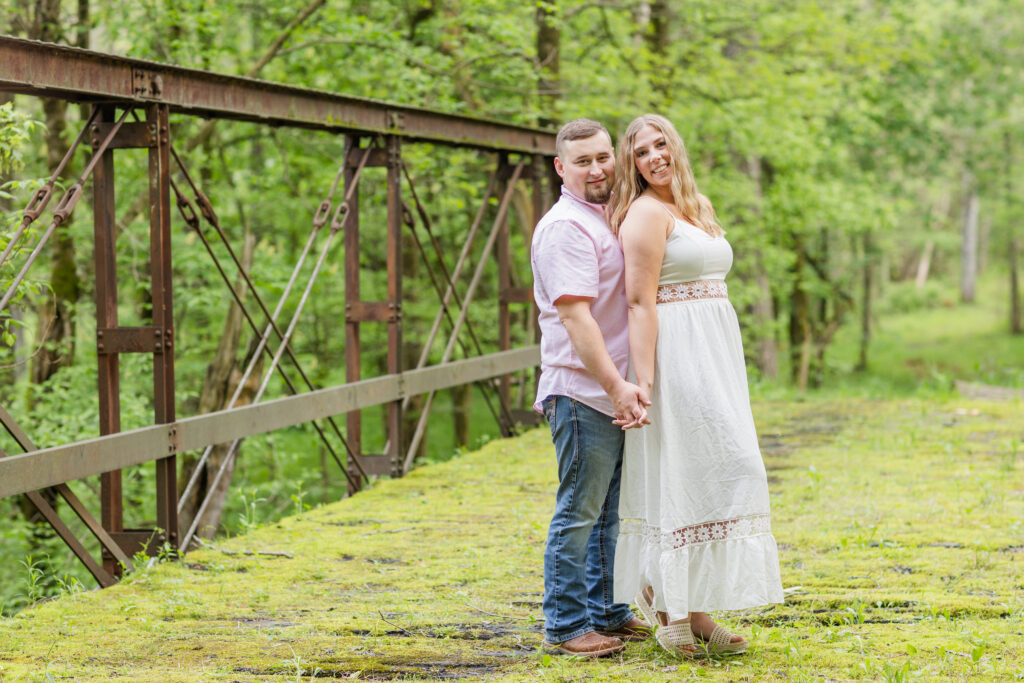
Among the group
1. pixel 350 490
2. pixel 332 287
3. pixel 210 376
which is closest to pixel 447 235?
pixel 332 287

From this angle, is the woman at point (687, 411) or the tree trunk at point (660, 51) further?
the tree trunk at point (660, 51)

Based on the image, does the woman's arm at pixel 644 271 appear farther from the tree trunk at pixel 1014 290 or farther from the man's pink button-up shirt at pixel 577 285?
the tree trunk at pixel 1014 290

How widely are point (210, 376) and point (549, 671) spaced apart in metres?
8.55

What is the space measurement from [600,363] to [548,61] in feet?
31.2

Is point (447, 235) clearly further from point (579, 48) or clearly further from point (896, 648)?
point (896, 648)

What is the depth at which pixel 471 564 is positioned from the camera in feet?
17.4

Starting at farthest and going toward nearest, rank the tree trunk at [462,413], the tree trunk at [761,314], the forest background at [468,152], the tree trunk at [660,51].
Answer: the tree trunk at [761,314] → the tree trunk at [462,413] → the tree trunk at [660,51] → the forest background at [468,152]

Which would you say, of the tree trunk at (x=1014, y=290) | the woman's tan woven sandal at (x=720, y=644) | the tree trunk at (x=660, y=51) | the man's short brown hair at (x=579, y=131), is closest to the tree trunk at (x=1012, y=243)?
the tree trunk at (x=1014, y=290)

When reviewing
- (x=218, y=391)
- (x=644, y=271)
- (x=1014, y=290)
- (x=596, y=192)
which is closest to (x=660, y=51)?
(x=218, y=391)

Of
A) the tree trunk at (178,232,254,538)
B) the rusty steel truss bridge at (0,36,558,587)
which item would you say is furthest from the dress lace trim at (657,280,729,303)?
the tree trunk at (178,232,254,538)

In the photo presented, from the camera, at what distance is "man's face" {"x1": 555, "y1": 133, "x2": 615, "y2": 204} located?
375 centimetres

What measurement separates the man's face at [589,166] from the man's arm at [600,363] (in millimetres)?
Answer: 416

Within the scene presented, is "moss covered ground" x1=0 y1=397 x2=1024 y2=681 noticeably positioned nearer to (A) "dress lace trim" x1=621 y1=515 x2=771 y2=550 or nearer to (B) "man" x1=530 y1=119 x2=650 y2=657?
(B) "man" x1=530 y1=119 x2=650 y2=657

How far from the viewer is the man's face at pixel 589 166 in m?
3.75
